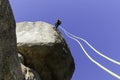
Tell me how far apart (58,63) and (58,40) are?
92 centimetres

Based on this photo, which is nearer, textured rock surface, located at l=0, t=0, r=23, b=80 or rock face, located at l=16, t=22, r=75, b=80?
textured rock surface, located at l=0, t=0, r=23, b=80

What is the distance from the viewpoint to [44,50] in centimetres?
1261

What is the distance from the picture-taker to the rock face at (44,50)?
12.6m

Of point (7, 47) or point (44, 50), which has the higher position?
point (7, 47)

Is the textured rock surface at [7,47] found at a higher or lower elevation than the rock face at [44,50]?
higher

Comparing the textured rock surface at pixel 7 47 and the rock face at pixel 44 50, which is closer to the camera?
the textured rock surface at pixel 7 47

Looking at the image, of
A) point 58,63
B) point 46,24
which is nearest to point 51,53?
point 58,63

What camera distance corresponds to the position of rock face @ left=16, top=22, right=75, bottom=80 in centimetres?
1258

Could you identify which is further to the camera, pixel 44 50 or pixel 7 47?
pixel 44 50

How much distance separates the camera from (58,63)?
13.1 m

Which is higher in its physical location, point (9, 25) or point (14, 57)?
point (9, 25)

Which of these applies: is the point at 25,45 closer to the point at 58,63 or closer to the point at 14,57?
the point at 58,63

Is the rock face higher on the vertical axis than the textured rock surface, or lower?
lower

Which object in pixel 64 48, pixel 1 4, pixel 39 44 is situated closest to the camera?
pixel 1 4
